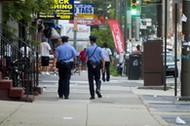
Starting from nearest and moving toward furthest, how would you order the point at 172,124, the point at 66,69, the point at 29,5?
the point at 172,124, the point at 66,69, the point at 29,5

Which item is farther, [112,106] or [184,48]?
[184,48]

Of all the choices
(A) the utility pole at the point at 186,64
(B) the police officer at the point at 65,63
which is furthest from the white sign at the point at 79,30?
(A) the utility pole at the point at 186,64

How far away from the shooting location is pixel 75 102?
15.1m

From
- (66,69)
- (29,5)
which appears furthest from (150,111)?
(29,5)

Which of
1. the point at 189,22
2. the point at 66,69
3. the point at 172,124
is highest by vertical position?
the point at 189,22

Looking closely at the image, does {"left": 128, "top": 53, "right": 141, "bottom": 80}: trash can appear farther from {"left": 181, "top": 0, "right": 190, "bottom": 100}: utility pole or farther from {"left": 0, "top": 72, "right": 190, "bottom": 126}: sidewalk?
{"left": 181, "top": 0, "right": 190, "bottom": 100}: utility pole

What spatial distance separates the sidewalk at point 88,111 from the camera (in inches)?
443

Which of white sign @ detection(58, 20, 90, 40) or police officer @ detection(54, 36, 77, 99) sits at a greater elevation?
white sign @ detection(58, 20, 90, 40)

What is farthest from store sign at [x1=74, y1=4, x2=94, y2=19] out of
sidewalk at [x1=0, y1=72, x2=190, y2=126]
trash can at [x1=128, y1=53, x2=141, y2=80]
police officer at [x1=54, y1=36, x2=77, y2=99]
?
police officer at [x1=54, y1=36, x2=77, y2=99]

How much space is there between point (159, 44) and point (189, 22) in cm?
480

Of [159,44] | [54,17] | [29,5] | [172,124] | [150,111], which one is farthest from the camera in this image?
[54,17]

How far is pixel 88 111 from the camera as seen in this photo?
1295 cm

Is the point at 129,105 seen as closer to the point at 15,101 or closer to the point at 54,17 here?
the point at 15,101

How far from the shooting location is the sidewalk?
443 inches
